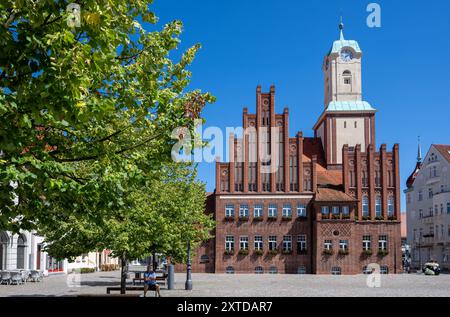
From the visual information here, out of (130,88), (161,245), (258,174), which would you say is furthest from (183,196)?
(258,174)

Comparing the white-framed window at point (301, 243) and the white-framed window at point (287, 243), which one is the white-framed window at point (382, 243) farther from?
the white-framed window at point (287, 243)

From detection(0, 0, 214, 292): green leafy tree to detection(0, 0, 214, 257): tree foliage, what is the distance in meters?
0.02

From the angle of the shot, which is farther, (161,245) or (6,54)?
(161,245)

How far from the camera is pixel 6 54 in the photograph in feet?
26.6

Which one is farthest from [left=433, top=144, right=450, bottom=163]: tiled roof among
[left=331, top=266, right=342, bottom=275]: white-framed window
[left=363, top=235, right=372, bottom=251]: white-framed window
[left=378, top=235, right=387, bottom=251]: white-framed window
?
[left=331, top=266, right=342, bottom=275]: white-framed window

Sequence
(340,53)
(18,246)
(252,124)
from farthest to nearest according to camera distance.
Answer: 1. (340,53)
2. (252,124)
3. (18,246)

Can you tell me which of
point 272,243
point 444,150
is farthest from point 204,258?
point 444,150

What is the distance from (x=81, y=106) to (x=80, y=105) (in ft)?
0.26

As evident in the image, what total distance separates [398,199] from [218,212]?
1824cm

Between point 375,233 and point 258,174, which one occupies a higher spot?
point 258,174

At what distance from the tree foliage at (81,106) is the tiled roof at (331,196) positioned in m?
46.0

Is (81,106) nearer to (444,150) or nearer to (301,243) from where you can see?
(301,243)
